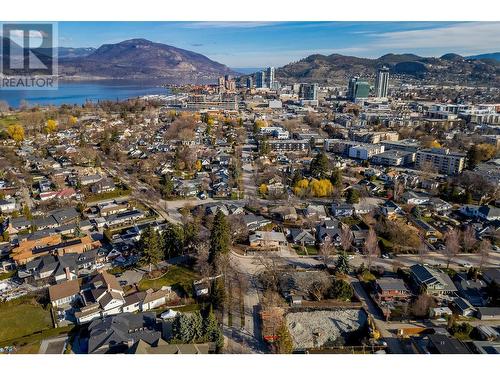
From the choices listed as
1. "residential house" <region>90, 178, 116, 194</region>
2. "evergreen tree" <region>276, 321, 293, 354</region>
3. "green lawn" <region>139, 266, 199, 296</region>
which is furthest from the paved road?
"residential house" <region>90, 178, 116, 194</region>

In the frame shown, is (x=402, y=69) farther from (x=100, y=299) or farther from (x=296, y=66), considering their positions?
(x=100, y=299)

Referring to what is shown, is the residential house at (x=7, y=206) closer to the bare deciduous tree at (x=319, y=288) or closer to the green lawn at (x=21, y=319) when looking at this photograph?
the green lawn at (x=21, y=319)

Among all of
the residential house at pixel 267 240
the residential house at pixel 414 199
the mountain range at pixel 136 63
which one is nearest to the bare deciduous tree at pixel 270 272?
the residential house at pixel 267 240

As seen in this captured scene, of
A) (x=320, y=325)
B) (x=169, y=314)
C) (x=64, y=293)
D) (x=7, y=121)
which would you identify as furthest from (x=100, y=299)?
(x=7, y=121)

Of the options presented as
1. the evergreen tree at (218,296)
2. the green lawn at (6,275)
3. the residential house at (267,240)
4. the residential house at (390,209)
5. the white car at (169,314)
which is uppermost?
the residential house at (390,209)

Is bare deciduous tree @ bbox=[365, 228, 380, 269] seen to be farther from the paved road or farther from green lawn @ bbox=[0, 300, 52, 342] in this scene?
green lawn @ bbox=[0, 300, 52, 342]
